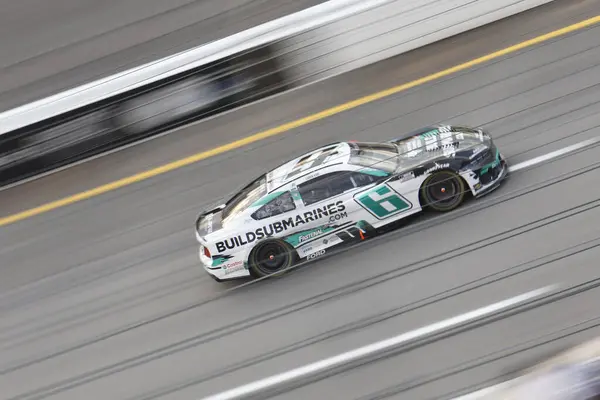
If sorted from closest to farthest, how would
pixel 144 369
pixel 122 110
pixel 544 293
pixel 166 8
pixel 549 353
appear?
pixel 549 353 < pixel 544 293 < pixel 144 369 < pixel 122 110 < pixel 166 8

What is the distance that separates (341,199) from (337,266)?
649mm

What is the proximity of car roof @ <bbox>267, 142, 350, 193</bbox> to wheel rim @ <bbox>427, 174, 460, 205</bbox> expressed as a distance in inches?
34.3

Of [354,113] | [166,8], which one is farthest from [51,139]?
[354,113]

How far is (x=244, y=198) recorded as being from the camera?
8.40 m

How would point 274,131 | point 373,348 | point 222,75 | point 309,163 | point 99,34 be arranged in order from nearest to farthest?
point 373,348 < point 309,163 < point 274,131 < point 222,75 < point 99,34

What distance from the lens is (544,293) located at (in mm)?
6789

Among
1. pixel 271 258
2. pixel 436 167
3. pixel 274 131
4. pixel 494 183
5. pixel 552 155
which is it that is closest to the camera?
pixel 436 167

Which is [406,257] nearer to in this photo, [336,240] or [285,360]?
[336,240]

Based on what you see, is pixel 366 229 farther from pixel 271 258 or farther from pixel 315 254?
pixel 271 258

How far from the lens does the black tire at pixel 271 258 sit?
8.14 meters

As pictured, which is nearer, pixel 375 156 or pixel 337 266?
pixel 337 266

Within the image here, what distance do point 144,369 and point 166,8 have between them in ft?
23.9

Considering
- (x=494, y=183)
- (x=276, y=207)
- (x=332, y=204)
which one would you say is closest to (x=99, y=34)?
(x=276, y=207)

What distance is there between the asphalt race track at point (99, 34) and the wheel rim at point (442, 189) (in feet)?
14.8
